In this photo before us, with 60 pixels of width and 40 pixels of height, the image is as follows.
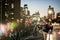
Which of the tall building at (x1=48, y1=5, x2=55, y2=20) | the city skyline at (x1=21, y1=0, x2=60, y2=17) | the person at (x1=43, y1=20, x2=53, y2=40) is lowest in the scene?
the person at (x1=43, y1=20, x2=53, y2=40)

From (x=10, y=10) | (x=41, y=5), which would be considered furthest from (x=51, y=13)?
(x=10, y=10)

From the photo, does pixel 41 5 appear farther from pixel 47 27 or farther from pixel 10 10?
pixel 10 10

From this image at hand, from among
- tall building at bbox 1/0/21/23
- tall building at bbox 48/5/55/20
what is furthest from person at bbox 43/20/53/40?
tall building at bbox 1/0/21/23

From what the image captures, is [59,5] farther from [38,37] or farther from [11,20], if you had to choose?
[11,20]

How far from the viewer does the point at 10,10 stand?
4.51 feet

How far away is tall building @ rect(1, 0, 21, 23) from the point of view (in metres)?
1.36

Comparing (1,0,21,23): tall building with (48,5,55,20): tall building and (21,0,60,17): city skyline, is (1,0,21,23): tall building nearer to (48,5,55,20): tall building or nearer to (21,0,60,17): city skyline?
(21,0,60,17): city skyline

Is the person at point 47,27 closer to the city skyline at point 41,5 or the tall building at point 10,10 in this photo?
the city skyline at point 41,5

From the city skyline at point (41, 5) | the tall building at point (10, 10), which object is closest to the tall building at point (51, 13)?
the city skyline at point (41, 5)

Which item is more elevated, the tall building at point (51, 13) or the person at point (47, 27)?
the tall building at point (51, 13)

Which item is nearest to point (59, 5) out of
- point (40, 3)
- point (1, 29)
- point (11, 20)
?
point (40, 3)

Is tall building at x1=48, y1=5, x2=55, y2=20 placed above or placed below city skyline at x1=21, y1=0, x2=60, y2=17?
below

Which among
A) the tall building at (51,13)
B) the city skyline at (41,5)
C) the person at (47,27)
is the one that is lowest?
the person at (47,27)

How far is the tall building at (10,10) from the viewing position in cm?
136
